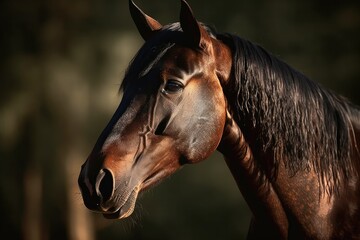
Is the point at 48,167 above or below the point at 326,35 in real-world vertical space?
below

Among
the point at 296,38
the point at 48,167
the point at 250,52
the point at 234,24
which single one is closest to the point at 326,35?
the point at 296,38

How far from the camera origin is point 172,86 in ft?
4.52

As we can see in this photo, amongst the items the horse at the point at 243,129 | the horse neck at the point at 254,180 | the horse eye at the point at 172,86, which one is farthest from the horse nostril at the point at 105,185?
the horse neck at the point at 254,180

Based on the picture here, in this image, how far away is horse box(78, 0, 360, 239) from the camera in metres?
1.35

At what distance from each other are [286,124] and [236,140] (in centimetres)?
14

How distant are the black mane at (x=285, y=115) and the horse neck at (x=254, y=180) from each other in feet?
0.10

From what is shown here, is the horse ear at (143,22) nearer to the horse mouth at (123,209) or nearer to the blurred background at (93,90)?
the horse mouth at (123,209)

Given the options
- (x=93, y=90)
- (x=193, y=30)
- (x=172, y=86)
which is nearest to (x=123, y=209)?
(x=172, y=86)

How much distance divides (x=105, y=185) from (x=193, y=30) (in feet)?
1.55

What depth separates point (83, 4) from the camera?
4.15 meters

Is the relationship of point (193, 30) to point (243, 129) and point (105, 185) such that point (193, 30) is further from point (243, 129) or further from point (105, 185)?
point (105, 185)

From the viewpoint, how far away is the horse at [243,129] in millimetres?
1354

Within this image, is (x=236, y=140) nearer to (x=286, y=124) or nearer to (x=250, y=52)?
(x=286, y=124)

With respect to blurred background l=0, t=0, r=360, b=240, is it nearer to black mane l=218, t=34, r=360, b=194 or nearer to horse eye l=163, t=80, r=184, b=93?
black mane l=218, t=34, r=360, b=194
